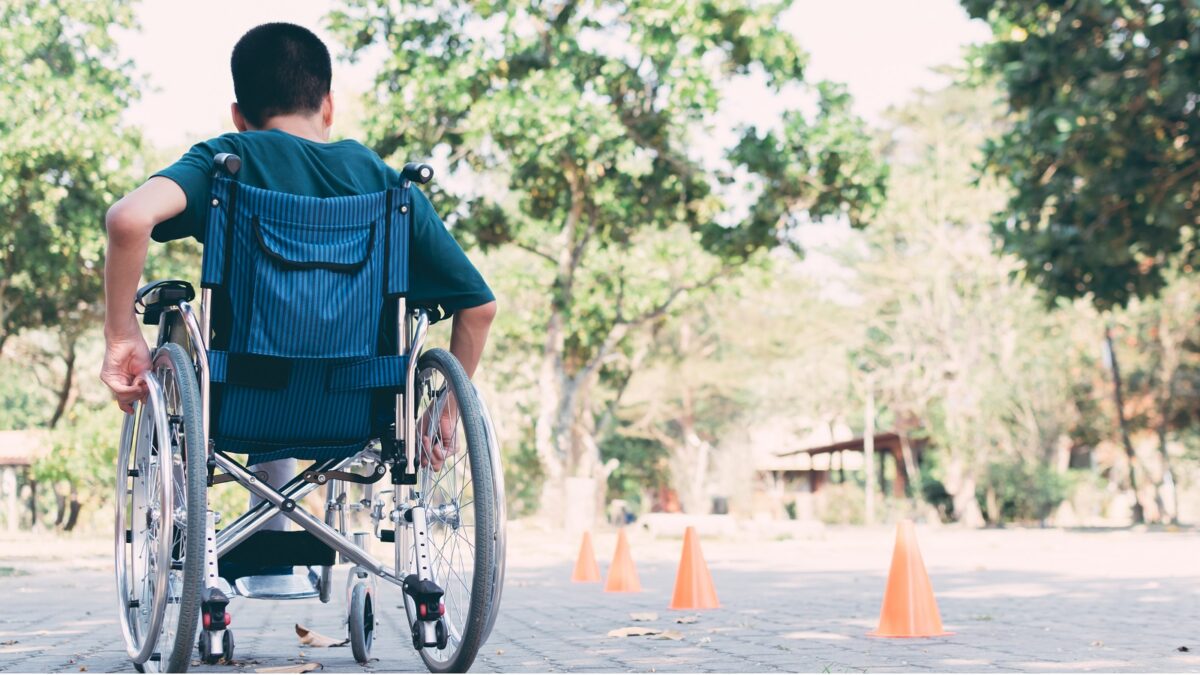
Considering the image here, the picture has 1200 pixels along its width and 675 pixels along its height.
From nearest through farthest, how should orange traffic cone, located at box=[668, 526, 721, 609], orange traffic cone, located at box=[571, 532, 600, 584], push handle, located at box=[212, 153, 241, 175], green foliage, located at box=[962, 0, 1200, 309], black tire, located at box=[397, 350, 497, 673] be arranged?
1. black tire, located at box=[397, 350, 497, 673]
2. push handle, located at box=[212, 153, 241, 175]
3. orange traffic cone, located at box=[668, 526, 721, 609]
4. orange traffic cone, located at box=[571, 532, 600, 584]
5. green foliage, located at box=[962, 0, 1200, 309]

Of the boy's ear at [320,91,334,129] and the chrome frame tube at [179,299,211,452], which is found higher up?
the boy's ear at [320,91,334,129]

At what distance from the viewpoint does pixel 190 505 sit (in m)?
3.54

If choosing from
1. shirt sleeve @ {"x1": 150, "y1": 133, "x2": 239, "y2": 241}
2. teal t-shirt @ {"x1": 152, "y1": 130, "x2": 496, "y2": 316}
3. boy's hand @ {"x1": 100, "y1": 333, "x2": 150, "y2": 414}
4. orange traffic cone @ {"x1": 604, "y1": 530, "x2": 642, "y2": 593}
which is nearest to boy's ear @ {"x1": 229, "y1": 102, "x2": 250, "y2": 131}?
teal t-shirt @ {"x1": 152, "y1": 130, "x2": 496, "y2": 316}

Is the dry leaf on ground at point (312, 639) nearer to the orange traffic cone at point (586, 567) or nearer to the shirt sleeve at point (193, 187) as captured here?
the shirt sleeve at point (193, 187)

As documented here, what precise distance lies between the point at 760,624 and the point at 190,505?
378 centimetres

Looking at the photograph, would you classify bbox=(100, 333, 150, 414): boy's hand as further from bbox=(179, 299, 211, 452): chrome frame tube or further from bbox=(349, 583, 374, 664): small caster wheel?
bbox=(349, 583, 374, 664): small caster wheel

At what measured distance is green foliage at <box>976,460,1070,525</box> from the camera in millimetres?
39375

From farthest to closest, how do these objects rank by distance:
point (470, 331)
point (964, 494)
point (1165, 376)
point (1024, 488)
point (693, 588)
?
point (964, 494) → point (1024, 488) → point (1165, 376) → point (693, 588) → point (470, 331)

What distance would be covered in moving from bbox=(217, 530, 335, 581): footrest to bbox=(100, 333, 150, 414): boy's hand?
55 centimetres

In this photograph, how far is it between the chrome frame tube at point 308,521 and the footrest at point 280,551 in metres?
0.14

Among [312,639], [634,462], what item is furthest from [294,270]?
[634,462]

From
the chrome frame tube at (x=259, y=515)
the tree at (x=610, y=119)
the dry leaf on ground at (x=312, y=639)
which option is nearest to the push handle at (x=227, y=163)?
the chrome frame tube at (x=259, y=515)

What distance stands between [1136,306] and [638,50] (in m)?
22.1

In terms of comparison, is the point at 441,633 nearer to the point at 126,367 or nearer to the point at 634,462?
the point at 126,367
